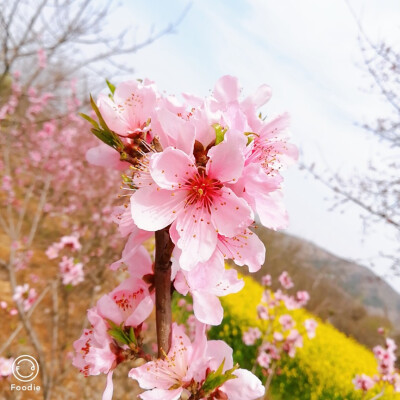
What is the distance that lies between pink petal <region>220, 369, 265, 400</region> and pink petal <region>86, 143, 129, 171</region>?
1.76 ft

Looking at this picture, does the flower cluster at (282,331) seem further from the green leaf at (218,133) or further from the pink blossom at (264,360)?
the green leaf at (218,133)

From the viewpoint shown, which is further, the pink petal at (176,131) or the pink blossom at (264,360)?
the pink blossom at (264,360)

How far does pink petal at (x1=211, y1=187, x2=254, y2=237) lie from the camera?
2.28 ft

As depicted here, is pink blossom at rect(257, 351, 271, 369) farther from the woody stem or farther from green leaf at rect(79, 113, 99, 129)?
green leaf at rect(79, 113, 99, 129)

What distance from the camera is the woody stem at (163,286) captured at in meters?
0.77

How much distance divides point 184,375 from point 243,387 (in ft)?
0.41

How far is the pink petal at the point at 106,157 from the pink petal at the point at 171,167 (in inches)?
7.9

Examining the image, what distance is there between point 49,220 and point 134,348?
33.5ft

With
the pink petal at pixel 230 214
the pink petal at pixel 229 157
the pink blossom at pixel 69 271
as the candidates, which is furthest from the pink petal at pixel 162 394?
the pink blossom at pixel 69 271

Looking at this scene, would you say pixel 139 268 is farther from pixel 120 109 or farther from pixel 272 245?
pixel 272 245

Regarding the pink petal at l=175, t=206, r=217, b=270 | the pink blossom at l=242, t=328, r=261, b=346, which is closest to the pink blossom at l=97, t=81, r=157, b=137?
the pink petal at l=175, t=206, r=217, b=270

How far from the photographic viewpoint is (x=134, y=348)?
82cm

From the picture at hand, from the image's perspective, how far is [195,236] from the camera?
72cm

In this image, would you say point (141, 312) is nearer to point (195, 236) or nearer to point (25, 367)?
point (195, 236)
